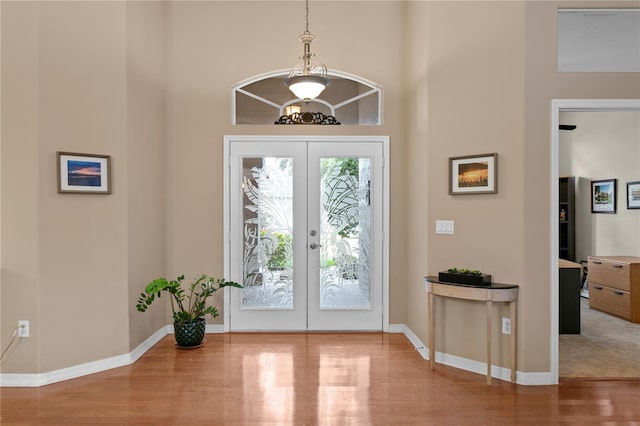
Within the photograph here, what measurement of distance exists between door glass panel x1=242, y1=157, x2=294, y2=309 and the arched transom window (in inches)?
21.0

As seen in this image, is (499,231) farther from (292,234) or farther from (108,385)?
(108,385)

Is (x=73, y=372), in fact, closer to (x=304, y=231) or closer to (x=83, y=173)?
(x=83, y=173)

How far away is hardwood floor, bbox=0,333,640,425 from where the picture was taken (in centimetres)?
265

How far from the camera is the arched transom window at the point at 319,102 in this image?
14.9ft

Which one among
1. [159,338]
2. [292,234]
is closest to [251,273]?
[292,234]

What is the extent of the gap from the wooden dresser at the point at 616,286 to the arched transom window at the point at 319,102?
3611 millimetres

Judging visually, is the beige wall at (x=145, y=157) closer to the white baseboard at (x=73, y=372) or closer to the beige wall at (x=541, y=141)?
the white baseboard at (x=73, y=372)

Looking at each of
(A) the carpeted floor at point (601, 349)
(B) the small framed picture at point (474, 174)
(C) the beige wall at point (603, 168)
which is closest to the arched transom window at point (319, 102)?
(B) the small framed picture at point (474, 174)

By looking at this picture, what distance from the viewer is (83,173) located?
3.35 meters

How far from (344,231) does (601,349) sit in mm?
2809

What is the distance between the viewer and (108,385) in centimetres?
316

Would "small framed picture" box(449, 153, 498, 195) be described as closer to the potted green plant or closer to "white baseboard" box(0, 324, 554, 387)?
"white baseboard" box(0, 324, 554, 387)

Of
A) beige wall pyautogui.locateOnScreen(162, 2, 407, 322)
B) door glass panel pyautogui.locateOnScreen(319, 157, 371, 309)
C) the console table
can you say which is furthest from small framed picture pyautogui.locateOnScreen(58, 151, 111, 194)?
the console table

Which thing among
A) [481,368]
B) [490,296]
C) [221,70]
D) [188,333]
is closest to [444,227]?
[490,296]
